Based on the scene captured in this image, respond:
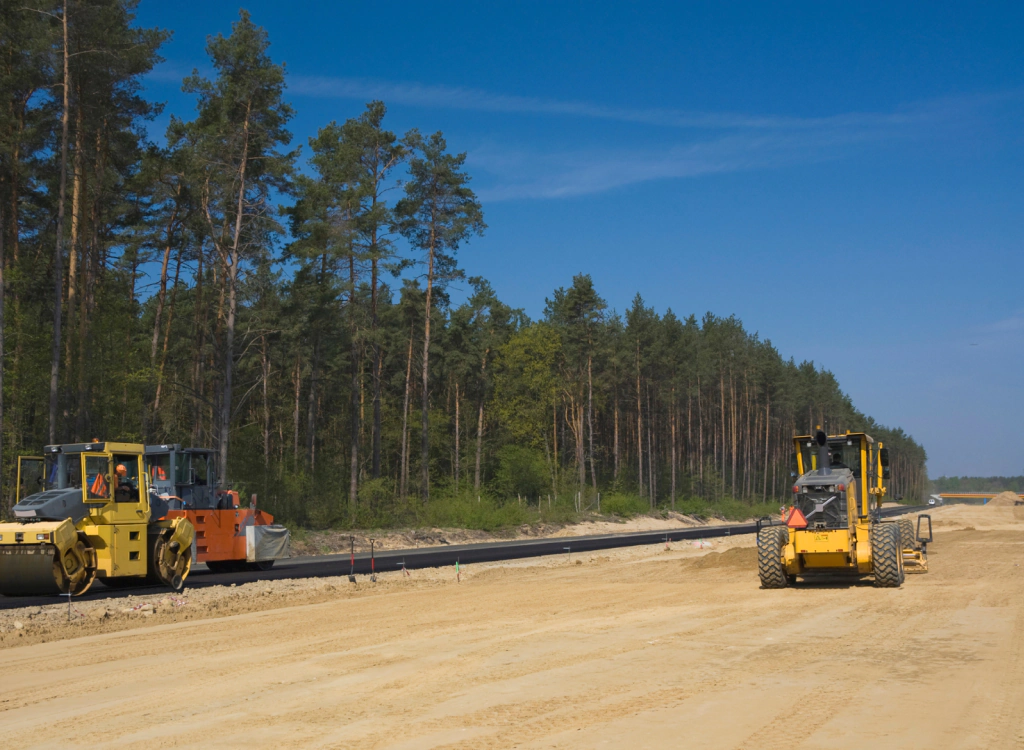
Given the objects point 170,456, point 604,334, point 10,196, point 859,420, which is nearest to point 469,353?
point 604,334

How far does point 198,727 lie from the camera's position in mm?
7035

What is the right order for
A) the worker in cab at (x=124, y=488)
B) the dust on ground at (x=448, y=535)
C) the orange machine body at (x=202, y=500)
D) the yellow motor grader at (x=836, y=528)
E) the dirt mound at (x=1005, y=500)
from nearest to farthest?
the yellow motor grader at (x=836, y=528) < the worker in cab at (x=124, y=488) < the orange machine body at (x=202, y=500) < the dust on ground at (x=448, y=535) < the dirt mound at (x=1005, y=500)

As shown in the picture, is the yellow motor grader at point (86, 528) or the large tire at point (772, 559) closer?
the yellow motor grader at point (86, 528)

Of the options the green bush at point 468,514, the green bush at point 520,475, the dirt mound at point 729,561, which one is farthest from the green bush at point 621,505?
the dirt mound at point 729,561

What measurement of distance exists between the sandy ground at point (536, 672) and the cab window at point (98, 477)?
8.35 ft

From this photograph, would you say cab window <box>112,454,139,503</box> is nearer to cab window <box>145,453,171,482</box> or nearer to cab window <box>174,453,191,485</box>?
cab window <box>145,453,171,482</box>

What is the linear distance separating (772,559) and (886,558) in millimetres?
2054

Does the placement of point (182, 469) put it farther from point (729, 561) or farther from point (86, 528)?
point (729, 561)

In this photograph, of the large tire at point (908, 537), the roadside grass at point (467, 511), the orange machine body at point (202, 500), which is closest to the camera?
the large tire at point (908, 537)

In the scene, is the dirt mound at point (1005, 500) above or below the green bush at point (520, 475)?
below

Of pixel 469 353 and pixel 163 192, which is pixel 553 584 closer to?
pixel 163 192

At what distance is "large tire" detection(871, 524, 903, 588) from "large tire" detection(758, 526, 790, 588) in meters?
1.60

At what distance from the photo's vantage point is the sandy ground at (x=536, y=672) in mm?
6766

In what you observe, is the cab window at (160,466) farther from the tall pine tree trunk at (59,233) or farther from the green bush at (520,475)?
the green bush at (520,475)
